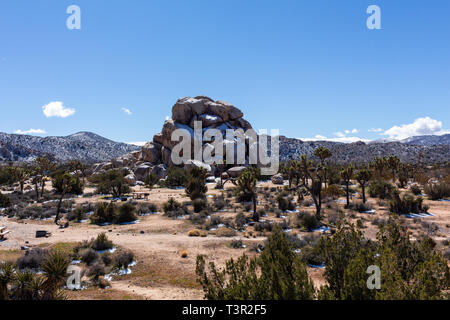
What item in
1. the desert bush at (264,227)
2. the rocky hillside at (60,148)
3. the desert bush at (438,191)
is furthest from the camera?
the rocky hillside at (60,148)

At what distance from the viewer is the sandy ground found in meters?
9.78

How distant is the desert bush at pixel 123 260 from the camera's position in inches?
477

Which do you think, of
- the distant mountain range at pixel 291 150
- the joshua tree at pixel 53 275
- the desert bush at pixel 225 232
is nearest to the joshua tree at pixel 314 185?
the desert bush at pixel 225 232

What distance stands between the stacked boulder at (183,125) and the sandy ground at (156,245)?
3783cm

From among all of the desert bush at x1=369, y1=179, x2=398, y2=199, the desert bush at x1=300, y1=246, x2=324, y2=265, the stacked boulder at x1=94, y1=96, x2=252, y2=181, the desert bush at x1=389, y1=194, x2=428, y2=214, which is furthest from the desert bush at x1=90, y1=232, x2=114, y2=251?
the stacked boulder at x1=94, y1=96, x2=252, y2=181

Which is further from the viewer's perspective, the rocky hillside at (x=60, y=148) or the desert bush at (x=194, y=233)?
the rocky hillside at (x=60, y=148)

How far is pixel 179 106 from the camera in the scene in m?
66.1

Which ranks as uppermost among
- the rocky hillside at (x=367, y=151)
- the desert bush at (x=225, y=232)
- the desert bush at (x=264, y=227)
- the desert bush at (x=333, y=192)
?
the rocky hillside at (x=367, y=151)

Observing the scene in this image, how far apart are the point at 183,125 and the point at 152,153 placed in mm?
10503

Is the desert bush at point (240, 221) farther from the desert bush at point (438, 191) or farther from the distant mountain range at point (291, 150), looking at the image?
the distant mountain range at point (291, 150)

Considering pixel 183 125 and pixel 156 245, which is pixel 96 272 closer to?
pixel 156 245
